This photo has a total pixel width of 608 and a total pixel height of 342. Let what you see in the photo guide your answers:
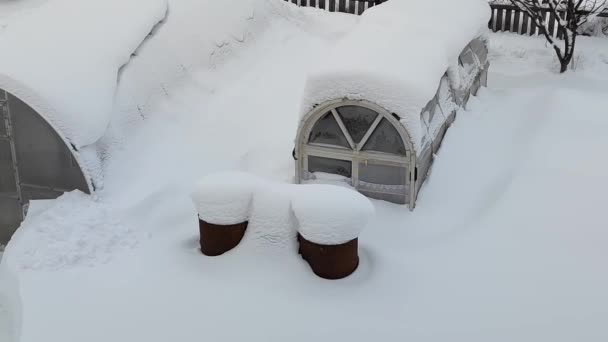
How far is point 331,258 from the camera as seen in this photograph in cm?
755

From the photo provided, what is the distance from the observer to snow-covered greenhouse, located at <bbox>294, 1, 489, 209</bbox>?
838 cm

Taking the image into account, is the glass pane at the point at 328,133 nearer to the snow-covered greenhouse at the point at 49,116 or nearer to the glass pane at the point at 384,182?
the glass pane at the point at 384,182

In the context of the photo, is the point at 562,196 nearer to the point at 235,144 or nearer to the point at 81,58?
the point at 235,144

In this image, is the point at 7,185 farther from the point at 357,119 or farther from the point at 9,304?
the point at 357,119

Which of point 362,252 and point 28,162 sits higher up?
point 28,162

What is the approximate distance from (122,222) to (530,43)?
8689mm

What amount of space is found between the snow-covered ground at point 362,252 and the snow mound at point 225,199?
0.25m

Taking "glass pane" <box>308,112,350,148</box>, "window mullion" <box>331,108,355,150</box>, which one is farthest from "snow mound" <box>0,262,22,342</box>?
"window mullion" <box>331,108,355,150</box>

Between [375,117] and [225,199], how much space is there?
1959 mm

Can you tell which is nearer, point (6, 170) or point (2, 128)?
point (2, 128)

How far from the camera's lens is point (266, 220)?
7848 mm

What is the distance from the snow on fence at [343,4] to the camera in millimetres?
15039

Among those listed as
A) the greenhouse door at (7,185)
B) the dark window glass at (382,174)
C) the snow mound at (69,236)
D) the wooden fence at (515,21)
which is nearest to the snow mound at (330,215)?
the dark window glass at (382,174)

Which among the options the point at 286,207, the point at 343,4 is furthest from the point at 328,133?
the point at 343,4
